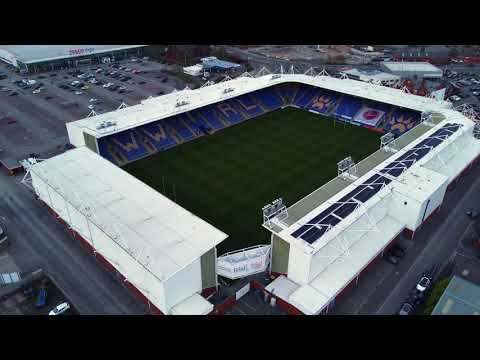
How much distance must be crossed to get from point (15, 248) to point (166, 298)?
15.9 metres

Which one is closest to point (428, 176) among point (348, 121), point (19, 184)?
point (348, 121)

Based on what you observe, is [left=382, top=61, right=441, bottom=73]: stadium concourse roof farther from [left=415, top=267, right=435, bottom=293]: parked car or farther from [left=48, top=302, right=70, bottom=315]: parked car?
[left=48, top=302, right=70, bottom=315]: parked car

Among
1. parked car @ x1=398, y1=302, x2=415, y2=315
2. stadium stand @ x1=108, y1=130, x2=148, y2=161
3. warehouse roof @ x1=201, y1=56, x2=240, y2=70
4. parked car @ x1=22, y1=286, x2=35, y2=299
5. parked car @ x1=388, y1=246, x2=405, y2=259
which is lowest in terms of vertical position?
parked car @ x1=22, y1=286, x2=35, y2=299

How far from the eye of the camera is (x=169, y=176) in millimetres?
41656

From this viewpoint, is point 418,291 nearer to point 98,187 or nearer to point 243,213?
point 243,213

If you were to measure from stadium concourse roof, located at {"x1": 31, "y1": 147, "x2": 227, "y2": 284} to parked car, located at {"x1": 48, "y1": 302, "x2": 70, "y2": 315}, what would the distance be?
422 centimetres

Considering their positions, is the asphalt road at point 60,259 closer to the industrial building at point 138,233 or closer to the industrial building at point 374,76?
the industrial building at point 138,233

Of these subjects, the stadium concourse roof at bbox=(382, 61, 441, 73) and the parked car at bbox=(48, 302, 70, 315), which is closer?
the parked car at bbox=(48, 302, 70, 315)

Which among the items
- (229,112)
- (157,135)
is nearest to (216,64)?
(229,112)

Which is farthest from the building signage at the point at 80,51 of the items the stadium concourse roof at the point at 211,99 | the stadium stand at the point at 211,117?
the stadium stand at the point at 211,117

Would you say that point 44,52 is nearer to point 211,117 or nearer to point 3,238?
point 211,117

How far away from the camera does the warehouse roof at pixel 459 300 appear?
960 inches

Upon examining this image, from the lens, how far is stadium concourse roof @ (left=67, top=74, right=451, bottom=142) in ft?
140

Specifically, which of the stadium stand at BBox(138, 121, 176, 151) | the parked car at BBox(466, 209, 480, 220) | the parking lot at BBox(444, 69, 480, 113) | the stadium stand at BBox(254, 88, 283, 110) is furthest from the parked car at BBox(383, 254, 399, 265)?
the parking lot at BBox(444, 69, 480, 113)
